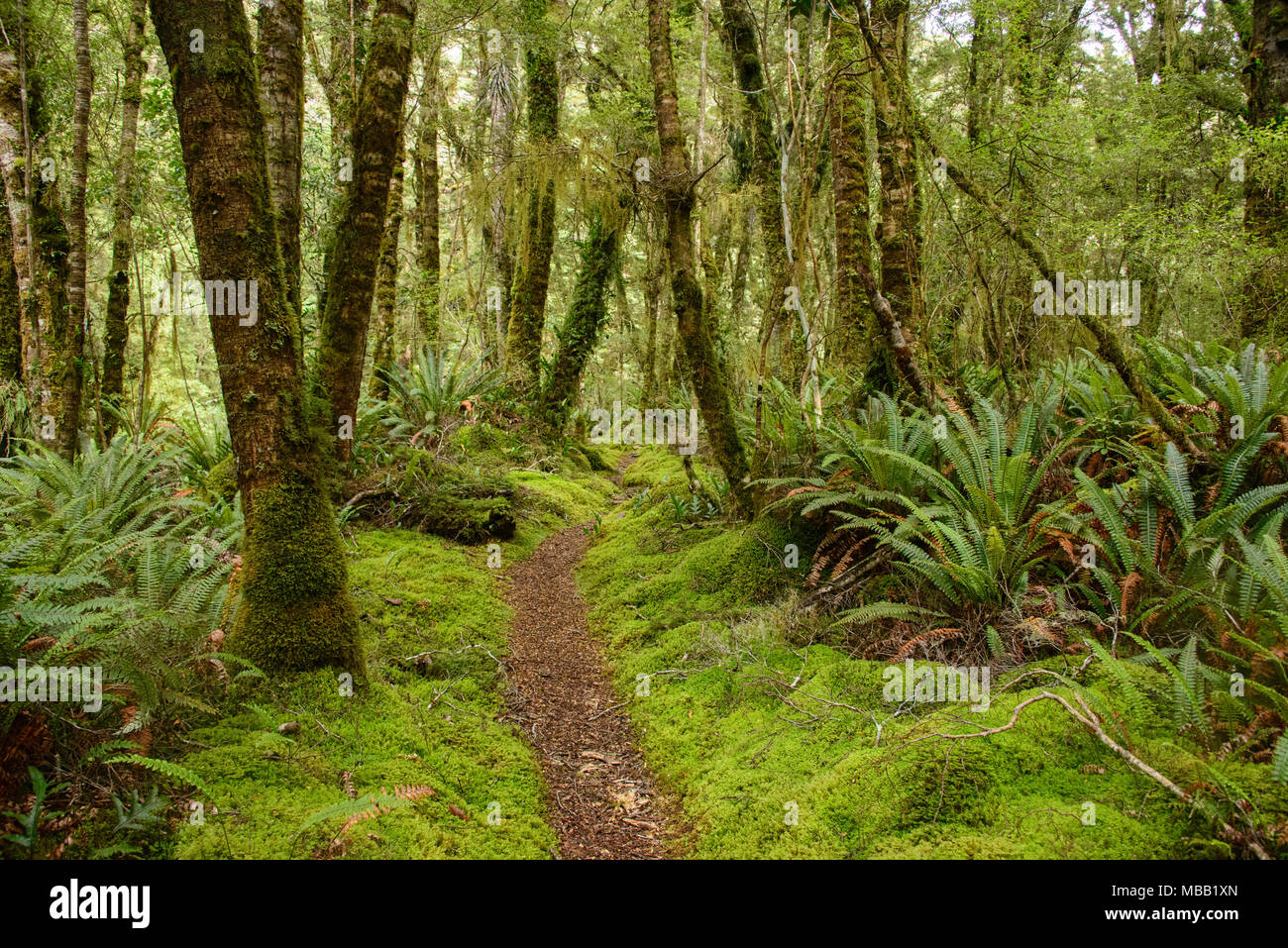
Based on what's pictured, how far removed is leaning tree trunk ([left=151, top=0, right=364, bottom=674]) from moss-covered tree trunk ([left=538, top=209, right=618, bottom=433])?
23.9 ft

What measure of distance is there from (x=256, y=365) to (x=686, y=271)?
3.50m

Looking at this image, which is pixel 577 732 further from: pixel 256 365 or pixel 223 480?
pixel 223 480

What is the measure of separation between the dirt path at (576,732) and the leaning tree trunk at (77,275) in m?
4.29

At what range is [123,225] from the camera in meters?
7.01

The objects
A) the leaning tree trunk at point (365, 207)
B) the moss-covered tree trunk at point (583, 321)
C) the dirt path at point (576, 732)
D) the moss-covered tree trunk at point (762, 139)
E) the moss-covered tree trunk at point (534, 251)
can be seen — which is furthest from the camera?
the moss-covered tree trunk at point (583, 321)

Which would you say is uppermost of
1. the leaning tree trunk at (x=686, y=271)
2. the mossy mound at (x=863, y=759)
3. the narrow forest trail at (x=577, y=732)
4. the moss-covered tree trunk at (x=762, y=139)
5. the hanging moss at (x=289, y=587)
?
the moss-covered tree trunk at (x=762, y=139)

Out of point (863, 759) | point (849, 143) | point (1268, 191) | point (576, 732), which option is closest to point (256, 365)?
point (576, 732)

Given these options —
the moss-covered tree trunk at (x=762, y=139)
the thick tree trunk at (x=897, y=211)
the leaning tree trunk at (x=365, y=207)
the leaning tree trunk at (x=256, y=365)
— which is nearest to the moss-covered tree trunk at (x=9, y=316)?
the leaning tree trunk at (x=365, y=207)

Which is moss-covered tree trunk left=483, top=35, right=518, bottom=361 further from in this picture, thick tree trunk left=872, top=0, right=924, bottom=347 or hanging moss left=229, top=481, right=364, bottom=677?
hanging moss left=229, top=481, right=364, bottom=677

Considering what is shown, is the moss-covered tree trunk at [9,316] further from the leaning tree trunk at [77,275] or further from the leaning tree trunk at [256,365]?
the leaning tree trunk at [256,365]

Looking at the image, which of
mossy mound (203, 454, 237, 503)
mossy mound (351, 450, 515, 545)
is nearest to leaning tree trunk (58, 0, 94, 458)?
mossy mound (203, 454, 237, 503)

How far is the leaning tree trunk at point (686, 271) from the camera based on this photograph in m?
5.31
